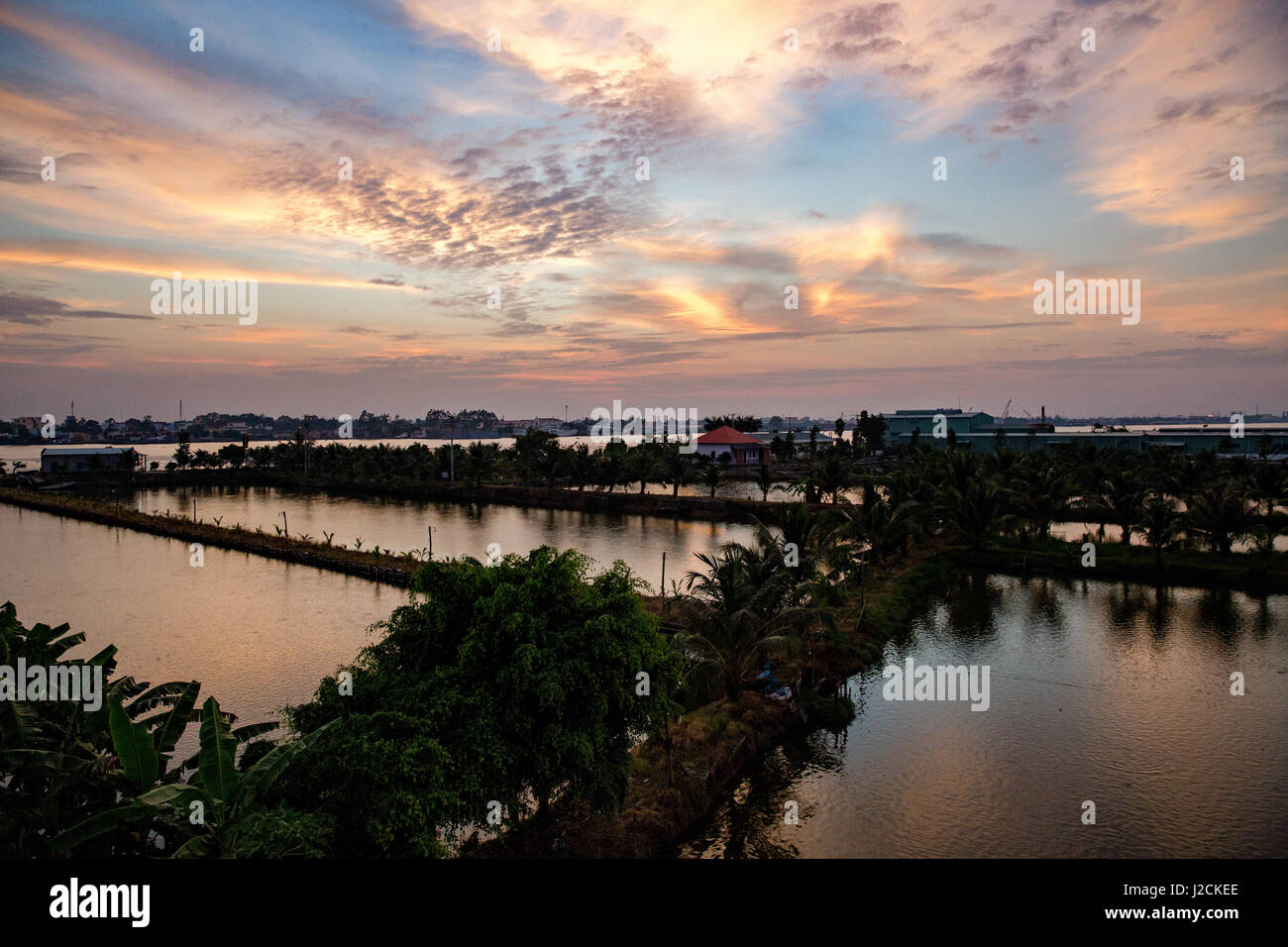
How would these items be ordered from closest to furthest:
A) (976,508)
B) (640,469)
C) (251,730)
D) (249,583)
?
(251,730) < (249,583) < (976,508) < (640,469)

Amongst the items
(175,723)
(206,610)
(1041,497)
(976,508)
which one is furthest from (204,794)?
(1041,497)

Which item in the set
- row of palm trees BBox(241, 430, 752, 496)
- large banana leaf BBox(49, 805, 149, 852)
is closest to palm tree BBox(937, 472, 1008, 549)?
row of palm trees BBox(241, 430, 752, 496)

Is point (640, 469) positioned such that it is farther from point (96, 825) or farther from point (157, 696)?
point (96, 825)

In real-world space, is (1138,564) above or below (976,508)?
below

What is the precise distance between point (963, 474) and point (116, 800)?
3686 centimetres

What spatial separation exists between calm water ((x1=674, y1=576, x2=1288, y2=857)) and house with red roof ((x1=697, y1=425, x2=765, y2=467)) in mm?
60282

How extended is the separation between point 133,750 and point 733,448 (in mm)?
76643

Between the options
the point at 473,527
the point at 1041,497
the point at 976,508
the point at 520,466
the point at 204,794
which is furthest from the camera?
the point at 520,466

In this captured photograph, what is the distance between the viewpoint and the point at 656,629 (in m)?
11.6

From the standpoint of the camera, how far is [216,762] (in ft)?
26.7

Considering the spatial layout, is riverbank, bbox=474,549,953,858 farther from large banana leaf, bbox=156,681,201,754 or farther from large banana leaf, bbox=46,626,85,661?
large banana leaf, bbox=46,626,85,661

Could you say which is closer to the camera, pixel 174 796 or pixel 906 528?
pixel 174 796
